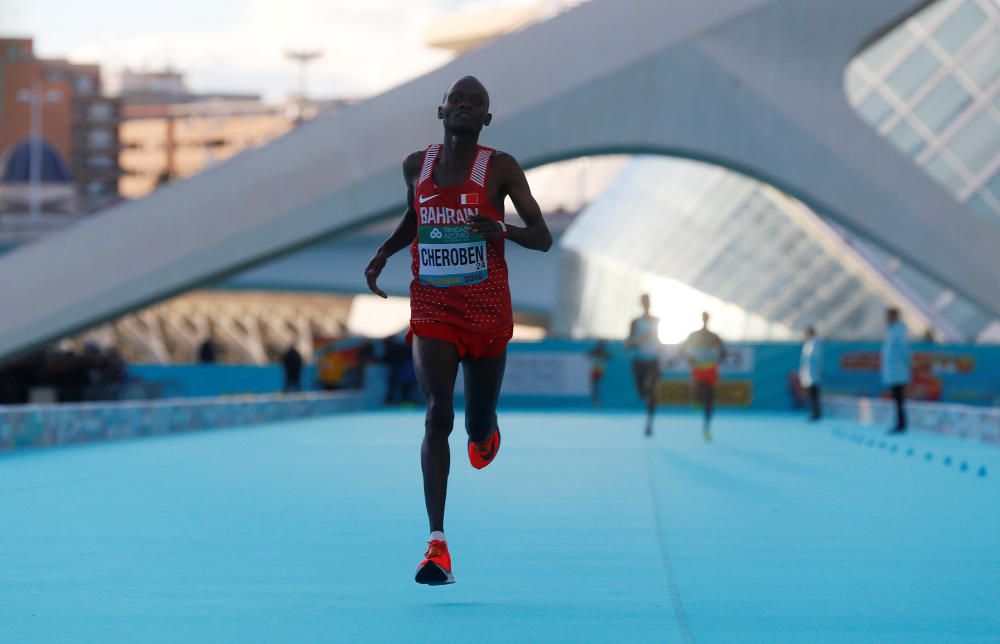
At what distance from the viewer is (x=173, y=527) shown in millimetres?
8352

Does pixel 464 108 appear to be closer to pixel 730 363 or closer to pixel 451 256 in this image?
pixel 451 256

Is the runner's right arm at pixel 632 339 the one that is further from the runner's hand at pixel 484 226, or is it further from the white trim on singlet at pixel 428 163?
the runner's hand at pixel 484 226

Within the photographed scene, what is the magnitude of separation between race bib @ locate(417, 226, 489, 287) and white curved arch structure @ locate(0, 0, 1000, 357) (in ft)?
51.4

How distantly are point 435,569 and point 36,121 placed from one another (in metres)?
120

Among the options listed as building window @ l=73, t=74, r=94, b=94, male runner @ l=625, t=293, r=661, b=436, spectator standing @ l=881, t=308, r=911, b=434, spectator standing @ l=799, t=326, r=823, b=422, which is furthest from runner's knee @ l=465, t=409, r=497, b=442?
building window @ l=73, t=74, r=94, b=94

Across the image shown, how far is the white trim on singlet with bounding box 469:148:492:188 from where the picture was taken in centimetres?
612

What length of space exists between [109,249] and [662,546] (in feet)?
52.1

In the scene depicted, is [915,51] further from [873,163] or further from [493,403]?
[493,403]

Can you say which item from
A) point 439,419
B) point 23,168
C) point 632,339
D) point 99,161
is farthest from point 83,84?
point 439,419

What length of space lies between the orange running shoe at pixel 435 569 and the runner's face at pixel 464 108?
1586mm

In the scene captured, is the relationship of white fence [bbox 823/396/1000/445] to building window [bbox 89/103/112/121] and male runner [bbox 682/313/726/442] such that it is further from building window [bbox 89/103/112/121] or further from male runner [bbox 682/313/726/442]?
building window [bbox 89/103/112/121]

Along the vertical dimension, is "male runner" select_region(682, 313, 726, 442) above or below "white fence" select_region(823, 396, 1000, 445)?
above

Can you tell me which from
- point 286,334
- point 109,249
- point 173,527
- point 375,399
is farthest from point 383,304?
point 173,527

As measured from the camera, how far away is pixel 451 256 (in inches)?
240
